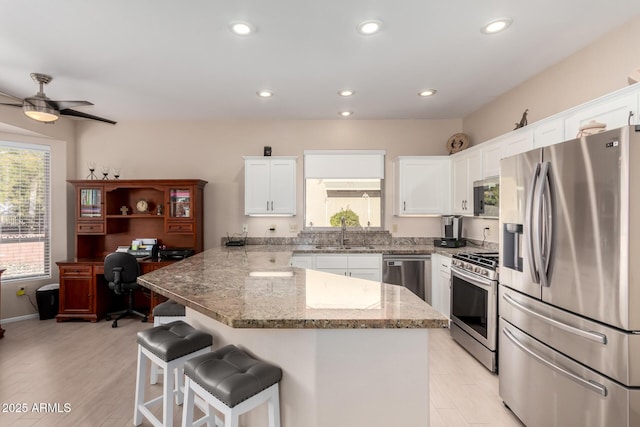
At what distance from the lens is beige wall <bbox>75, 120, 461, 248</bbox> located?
4.80 m

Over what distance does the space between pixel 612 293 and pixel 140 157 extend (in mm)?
5423

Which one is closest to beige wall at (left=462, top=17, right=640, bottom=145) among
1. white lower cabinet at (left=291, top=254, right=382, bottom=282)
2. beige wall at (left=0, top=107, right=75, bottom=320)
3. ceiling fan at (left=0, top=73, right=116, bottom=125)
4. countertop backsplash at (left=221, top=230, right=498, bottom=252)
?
countertop backsplash at (left=221, top=230, right=498, bottom=252)

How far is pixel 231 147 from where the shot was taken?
4.82 meters

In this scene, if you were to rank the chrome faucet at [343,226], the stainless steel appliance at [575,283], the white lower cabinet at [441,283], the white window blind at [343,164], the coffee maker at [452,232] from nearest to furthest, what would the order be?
the stainless steel appliance at [575,283] → the white lower cabinet at [441,283] → the coffee maker at [452,232] → the white window blind at [343,164] → the chrome faucet at [343,226]

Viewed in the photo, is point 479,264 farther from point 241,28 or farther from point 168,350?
point 241,28

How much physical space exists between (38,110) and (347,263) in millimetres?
3619

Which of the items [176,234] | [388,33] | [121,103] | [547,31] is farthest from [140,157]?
[547,31]

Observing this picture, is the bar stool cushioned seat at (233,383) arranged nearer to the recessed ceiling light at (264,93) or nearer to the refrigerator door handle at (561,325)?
the refrigerator door handle at (561,325)

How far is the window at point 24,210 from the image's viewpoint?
416 centimetres

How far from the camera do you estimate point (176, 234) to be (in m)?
4.53

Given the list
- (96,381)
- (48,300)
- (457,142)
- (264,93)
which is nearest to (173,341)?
(96,381)

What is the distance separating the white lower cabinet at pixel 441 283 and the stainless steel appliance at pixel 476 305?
19 centimetres

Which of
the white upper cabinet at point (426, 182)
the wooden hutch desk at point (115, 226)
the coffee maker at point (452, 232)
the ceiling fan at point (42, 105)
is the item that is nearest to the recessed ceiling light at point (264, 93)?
the wooden hutch desk at point (115, 226)

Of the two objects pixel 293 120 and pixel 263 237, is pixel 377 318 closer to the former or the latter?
pixel 263 237
